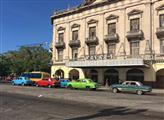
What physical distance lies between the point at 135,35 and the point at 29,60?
37923 mm

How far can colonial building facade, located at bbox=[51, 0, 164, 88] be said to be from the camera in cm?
4653

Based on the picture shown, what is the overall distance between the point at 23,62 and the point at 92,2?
99.1 feet

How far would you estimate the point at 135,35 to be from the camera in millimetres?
48312

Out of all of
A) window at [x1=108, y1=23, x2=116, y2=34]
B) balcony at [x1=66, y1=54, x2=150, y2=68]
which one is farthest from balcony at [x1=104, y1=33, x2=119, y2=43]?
balcony at [x1=66, y1=54, x2=150, y2=68]

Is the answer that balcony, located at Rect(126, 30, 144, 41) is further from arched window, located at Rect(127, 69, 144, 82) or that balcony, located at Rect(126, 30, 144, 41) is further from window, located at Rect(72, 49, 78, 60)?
window, located at Rect(72, 49, 78, 60)

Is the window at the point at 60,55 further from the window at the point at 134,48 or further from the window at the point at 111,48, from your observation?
the window at the point at 134,48

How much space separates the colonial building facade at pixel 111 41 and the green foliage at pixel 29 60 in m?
16.5

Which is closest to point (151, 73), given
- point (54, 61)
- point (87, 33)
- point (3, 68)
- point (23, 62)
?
point (87, 33)

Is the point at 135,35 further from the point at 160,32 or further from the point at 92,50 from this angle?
the point at 92,50

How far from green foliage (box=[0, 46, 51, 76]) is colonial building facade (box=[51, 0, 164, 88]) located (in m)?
16.5

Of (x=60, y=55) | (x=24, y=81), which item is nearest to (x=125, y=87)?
(x=24, y=81)

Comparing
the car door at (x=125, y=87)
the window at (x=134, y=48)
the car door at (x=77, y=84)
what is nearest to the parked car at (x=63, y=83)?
the car door at (x=77, y=84)

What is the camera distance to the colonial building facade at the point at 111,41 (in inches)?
1832

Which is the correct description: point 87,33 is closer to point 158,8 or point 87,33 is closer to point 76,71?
point 76,71
